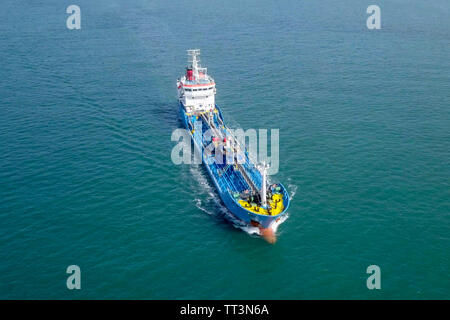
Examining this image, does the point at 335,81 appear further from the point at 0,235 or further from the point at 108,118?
the point at 0,235

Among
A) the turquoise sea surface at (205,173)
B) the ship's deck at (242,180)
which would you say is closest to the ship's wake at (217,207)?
the turquoise sea surface at (205,173)

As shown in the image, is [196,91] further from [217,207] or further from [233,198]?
[233,198]

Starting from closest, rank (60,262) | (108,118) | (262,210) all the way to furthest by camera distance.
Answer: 1. (60,262)
2. (262,210)
3. (108,118)

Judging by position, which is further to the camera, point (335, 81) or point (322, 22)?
point (322, 22)

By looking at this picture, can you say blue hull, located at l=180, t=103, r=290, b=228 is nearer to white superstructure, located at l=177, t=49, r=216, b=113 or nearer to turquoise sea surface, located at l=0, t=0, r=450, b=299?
turquoise sea surface, located at l=0, t=0, r=450, b=299

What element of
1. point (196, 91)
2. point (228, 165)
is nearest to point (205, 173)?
point (228, 165)

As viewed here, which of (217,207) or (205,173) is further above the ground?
(205,173)
